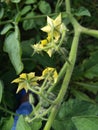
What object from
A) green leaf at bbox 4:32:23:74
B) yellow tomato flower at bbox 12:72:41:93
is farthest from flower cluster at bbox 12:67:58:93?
green leaf at bbox 4:32:23:74

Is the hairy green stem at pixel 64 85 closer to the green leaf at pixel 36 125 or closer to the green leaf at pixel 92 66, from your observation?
the green leaf at pixel 36 125

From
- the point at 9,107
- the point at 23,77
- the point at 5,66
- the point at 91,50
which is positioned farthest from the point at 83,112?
the point at 91,50

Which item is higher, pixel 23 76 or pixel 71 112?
pixel 23 76

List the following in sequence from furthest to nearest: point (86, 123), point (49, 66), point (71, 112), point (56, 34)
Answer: point (49, 66), point (71, 112), point (56, 34), point (86, 123)

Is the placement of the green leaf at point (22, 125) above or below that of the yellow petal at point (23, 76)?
below

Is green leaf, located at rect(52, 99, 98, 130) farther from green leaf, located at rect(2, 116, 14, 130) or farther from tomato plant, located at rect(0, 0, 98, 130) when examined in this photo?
green leaf, located at rect(2, 116, 14, 130)

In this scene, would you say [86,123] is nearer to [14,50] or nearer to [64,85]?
[64,85]

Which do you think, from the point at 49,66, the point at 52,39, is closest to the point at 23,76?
the point at 52,39

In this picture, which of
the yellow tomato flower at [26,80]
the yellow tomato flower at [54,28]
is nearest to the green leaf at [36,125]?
the yellow tomato flower at [26,80]
